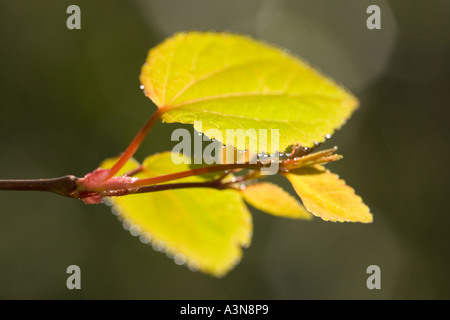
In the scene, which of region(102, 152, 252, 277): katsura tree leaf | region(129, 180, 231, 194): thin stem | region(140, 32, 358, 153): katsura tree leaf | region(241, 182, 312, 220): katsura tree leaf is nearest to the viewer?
region(140, 32, 358, 153): katsura tree leaf

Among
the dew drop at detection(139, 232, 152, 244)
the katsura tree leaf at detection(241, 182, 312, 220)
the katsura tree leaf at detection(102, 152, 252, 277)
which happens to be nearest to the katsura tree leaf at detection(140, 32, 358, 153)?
the katsura tree leaf at detection(241, 182, 312, 220)

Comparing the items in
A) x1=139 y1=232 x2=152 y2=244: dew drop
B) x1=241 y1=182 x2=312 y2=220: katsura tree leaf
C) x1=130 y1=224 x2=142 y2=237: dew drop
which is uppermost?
x1=241 y1=182 x2=312 y2=220: katsura tree leaf

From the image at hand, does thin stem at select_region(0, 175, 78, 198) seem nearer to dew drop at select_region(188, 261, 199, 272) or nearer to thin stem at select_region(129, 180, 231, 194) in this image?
thin stem at select_region(129, 180, 231, 194)

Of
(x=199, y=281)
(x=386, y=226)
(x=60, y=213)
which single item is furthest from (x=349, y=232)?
(x=60, y=213)

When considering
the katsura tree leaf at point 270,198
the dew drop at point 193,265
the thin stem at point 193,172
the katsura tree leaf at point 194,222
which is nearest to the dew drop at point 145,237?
the katsura tree leaf at point 194,222

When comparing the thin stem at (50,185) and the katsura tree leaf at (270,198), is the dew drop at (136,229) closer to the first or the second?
the katsura tree leaf at (270,198)

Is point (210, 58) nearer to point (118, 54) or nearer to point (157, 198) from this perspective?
point (157, 198)

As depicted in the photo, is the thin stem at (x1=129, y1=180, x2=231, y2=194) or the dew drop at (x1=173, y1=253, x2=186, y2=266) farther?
the dew drop at (x1=173, y1=253, x2=186, y2=266)
